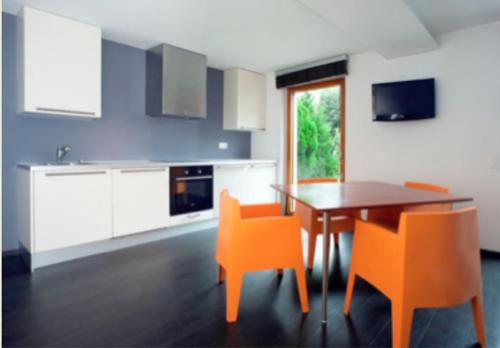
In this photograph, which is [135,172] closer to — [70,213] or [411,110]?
[70,213]

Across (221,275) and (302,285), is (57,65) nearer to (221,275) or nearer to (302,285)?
(221,275)

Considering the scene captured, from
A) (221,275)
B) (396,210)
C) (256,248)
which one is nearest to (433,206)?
(396,210)

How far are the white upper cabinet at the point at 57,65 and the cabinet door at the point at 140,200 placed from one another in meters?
0.74

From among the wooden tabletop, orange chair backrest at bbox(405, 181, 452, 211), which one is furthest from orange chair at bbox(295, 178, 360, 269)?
orange chair backrest at bbox(405, 181, 452, 211)

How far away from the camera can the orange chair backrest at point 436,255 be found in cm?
156

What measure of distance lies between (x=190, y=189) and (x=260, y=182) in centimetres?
129

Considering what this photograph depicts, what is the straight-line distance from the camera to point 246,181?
4613mm

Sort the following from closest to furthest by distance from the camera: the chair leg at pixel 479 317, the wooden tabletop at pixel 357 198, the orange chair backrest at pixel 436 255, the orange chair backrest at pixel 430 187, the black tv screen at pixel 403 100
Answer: the orange chair backrest at pixel 436 255, the chair leg at pixel 479 317, the wooden tabletop at pixel 357 198, the orange chair backrest at pixel 430 187, the black tv screen at pixel 403 100

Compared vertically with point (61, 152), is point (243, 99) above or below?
above

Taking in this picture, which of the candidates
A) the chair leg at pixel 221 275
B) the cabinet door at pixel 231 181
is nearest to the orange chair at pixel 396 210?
the chair leg at pixel 221 275

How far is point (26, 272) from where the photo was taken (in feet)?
8.91

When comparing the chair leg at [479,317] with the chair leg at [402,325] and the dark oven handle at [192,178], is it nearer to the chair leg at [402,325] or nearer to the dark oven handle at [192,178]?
the chair leg at [402,325]

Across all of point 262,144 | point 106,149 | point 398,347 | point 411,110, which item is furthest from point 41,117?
point 411,110

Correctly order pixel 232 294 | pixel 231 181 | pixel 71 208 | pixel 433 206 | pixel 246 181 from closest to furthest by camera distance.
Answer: pixel 232 294 < pixel 433 206 < pixel 71 208 < pixel 231 181 < pixel 246 181
